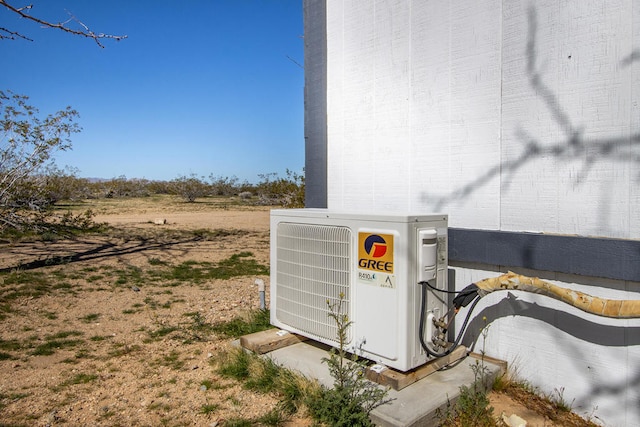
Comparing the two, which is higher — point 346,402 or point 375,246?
point 375,246

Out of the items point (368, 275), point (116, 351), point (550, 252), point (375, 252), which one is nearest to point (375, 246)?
point (375, 252)

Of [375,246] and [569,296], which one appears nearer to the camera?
[569,296]

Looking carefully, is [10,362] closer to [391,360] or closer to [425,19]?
[391,360]

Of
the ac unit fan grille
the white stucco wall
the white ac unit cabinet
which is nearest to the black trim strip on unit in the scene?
the white stucco wall

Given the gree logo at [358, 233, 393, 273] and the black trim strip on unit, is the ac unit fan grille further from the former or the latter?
the black trim strip on unit

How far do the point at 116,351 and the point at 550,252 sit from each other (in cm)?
400

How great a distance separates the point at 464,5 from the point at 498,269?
2076 millimetres

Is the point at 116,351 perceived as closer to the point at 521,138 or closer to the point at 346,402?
the point at 346,402

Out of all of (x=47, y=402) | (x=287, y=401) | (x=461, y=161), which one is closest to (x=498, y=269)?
(x=461, y=161)

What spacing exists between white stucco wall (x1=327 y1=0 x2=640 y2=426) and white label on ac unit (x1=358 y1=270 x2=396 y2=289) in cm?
94

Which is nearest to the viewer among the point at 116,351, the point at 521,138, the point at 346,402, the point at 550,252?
the point at 346,402

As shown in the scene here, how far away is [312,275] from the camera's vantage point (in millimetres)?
3322

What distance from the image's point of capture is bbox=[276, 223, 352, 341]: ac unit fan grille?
3.12 m

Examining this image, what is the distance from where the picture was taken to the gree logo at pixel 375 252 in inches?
112
